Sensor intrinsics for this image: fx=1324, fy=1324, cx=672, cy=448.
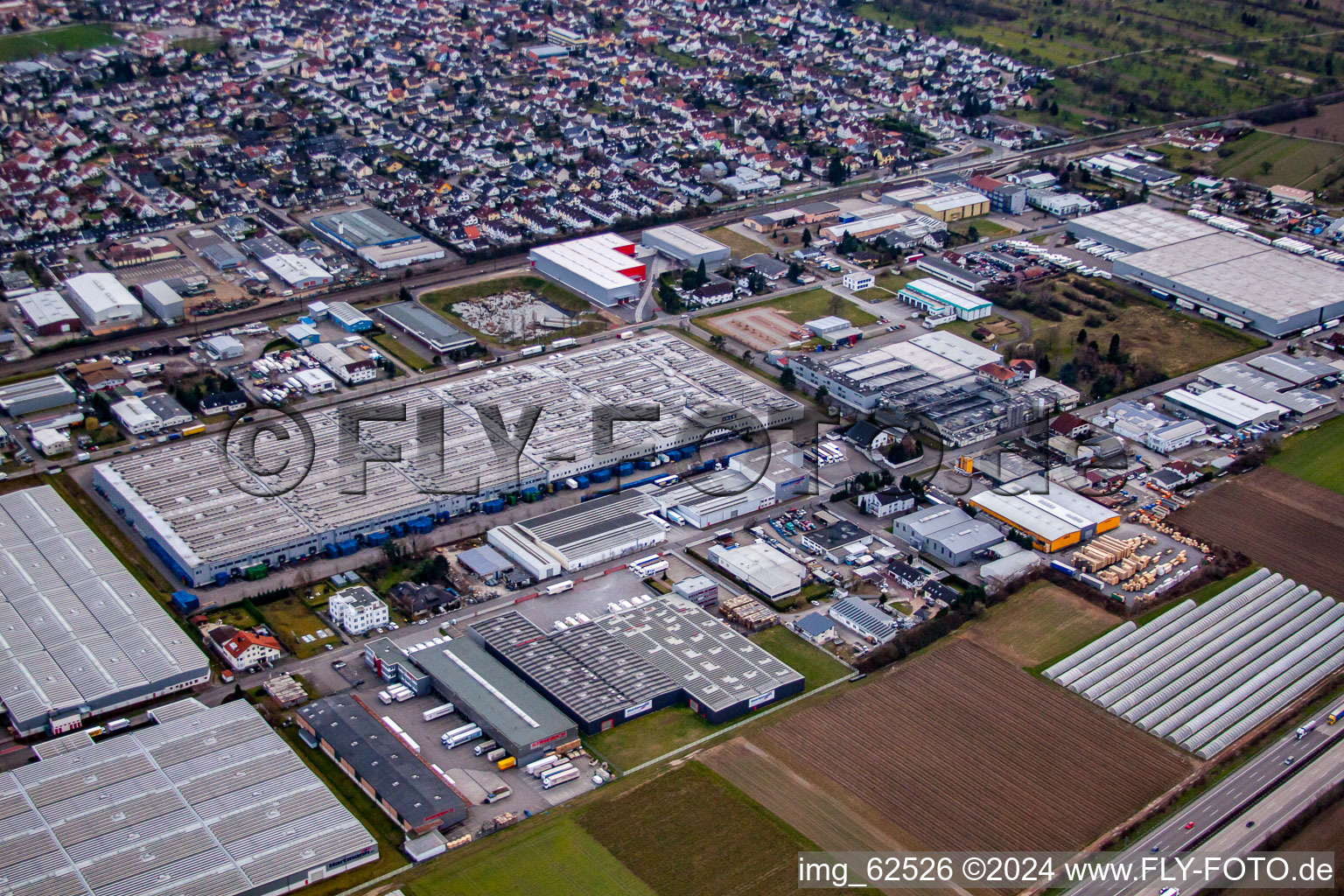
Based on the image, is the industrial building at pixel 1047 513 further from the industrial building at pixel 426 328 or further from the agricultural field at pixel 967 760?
the industrial building at pixel 426 328

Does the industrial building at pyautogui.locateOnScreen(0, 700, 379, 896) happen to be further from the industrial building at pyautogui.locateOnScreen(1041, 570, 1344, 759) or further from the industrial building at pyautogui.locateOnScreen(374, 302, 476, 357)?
the industrial building at pyautogui.locateOnScreen(374, 302, 476, 357)

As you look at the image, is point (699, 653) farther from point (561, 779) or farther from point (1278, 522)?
point (1278, 522)

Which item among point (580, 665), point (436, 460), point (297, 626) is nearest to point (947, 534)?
point (580, 665)

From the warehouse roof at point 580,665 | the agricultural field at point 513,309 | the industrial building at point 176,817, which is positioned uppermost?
the agricultural field at point 513,309

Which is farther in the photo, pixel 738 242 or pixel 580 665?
pixel 738 242

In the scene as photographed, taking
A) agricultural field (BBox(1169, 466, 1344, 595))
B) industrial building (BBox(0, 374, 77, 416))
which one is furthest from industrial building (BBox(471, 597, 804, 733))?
industrial building (BBox(0, 374, 77, 416))

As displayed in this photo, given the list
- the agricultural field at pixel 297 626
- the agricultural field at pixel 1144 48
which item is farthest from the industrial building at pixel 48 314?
the agricultural field at pixel 1144 48

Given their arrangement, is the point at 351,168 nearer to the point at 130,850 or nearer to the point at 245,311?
the point at 245,311
